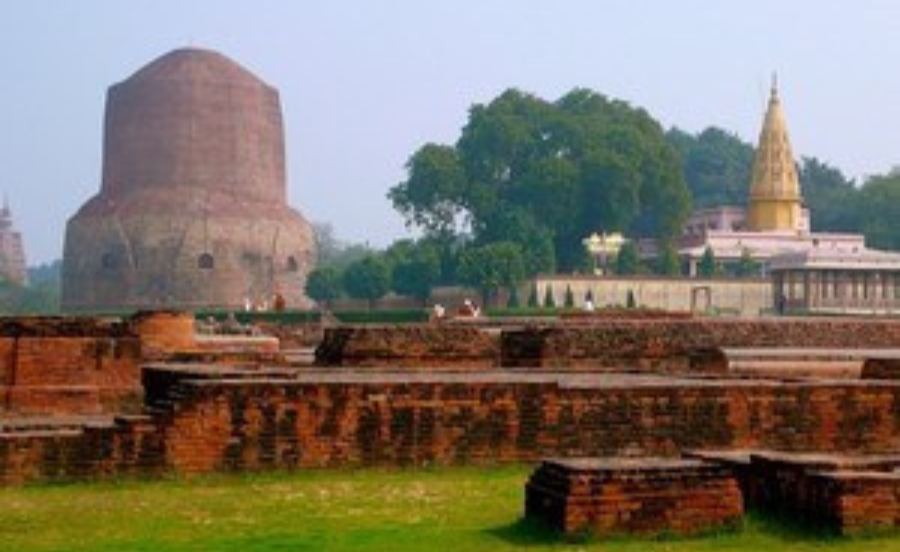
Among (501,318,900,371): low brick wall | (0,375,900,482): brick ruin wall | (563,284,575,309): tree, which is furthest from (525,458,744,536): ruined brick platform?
(563,284,575,309): tree

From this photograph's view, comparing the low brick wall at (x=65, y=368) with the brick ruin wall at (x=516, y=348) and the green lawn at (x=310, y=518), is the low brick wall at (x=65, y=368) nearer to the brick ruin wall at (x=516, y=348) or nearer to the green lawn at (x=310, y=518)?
the brick ruin wall at (x=516, y=348)

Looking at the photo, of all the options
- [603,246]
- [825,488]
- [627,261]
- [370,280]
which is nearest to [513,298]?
[370,280]

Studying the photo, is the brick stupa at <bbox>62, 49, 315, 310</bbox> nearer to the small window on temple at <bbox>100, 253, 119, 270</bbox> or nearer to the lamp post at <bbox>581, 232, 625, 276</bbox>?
the small window on temple at <bbox>100, 253, 119, 270</bbox>

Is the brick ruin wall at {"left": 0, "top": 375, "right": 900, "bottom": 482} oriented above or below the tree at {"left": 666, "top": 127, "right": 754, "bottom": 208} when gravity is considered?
below

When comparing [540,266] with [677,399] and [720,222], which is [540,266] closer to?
[720,222]

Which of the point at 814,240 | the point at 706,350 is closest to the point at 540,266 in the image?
the point at 814,240

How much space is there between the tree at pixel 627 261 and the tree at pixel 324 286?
981 cm

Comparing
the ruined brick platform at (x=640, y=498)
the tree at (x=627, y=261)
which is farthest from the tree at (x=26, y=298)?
the ruined brick platform at (x=640, y=498)

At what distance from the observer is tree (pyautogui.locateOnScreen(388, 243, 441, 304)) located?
46.9 m

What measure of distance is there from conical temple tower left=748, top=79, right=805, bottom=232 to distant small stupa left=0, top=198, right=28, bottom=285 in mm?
51164

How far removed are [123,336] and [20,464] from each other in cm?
363

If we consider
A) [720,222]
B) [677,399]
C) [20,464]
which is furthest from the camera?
[720,222]

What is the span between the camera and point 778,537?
526 cm

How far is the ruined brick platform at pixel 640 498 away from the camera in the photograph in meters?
5.19
